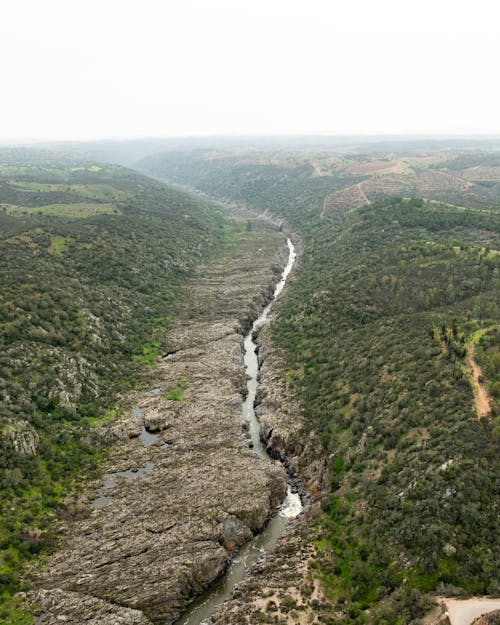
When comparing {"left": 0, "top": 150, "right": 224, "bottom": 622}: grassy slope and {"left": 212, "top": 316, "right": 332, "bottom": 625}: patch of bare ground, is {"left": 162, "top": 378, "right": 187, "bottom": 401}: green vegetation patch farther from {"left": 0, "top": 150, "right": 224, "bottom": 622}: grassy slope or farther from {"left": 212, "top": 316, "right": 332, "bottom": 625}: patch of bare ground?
{"left": 212, "top": 316, "right": 332, "bottom": 625}: patch of bare ground

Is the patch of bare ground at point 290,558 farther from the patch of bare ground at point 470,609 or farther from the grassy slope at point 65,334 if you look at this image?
the grassy slope at point 65,334

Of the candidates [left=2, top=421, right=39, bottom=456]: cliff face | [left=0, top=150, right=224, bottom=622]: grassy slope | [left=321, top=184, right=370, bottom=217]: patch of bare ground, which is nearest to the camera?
[left=0, top=150, right=224, bottom=622]: grassy slope

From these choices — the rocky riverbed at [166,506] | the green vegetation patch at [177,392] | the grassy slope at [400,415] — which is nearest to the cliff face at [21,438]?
the rocky riverbed at [166,506]

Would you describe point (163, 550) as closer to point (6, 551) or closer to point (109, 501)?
point (109, 501)

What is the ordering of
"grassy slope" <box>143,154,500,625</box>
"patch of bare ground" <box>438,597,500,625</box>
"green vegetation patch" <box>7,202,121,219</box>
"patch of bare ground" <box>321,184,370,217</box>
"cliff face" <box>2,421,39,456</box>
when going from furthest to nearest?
1. "patch of bare ground" <box>321,184,370,217</box>
2. "green vegetation patch" <box>7,202,121,219</box>
3. "cliff face" <box>2,421,39,456</box>
4. "grassy slope" <box>143,154,500,625</box>
5. "patch of bare ground" <box>438,597,500,625</box>

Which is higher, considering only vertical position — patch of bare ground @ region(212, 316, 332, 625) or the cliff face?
the cliff face

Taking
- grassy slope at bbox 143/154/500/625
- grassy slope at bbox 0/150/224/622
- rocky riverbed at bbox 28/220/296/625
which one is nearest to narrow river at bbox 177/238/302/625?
rocky riverbed at bbox 28/220/296/625

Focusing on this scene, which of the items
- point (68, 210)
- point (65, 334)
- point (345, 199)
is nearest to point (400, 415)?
point (65, 334)
